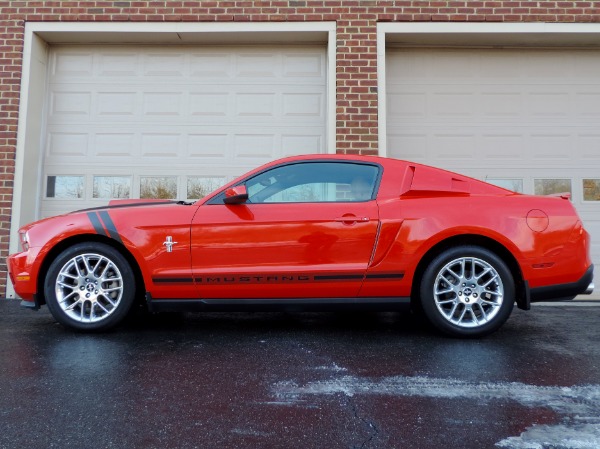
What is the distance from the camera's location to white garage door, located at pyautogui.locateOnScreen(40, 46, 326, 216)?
634cm

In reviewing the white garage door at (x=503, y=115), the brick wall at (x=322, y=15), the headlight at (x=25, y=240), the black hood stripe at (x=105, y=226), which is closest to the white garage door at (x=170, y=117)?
the brick wall at (x=322, y=15)

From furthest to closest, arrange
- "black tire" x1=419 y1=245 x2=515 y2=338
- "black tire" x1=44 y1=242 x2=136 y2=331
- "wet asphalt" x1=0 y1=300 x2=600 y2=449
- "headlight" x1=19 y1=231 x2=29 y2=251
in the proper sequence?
"headlight" x1=19 y1=231 x2=29 y2=251
"black tire" x1=44 y1=242 x2=136 y2=331
"black tire" x1=419 y1=245 x2=515 y2=338
"wet asphalt" x1=0 y1=300 x2=600 y2=449

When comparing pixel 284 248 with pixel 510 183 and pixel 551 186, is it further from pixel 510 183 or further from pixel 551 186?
pixel 551 186

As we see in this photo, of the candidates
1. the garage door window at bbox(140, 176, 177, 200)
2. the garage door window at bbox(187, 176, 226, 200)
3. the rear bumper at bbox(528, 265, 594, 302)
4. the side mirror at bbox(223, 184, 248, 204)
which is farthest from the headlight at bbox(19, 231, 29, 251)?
the rear bumper at bbox(528, 265, 594, 302)

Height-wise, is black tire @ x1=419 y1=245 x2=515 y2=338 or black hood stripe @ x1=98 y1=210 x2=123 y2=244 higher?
black hood stripe @ x1=98 y1=210 x2=123 y2=244

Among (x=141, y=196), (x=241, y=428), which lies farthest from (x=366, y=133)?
(x=241, y=428)

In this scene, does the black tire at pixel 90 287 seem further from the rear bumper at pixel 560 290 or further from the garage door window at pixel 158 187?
the rear bumper at pixel 560 290

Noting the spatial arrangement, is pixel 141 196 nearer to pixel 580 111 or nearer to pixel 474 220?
pixel 474 220

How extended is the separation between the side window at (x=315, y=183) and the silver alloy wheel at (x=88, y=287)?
127 cm

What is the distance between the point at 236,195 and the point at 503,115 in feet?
15.8

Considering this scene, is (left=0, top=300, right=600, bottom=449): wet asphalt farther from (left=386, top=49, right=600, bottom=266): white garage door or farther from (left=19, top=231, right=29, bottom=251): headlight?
(left=386, top=49, right=600, bottom=266): white garage door

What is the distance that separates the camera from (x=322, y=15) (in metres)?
6.14

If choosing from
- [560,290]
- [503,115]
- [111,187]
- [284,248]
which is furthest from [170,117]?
[560,290]

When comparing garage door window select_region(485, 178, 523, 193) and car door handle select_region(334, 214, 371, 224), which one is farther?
garage door window select_region(485, 178, 523, 193)
